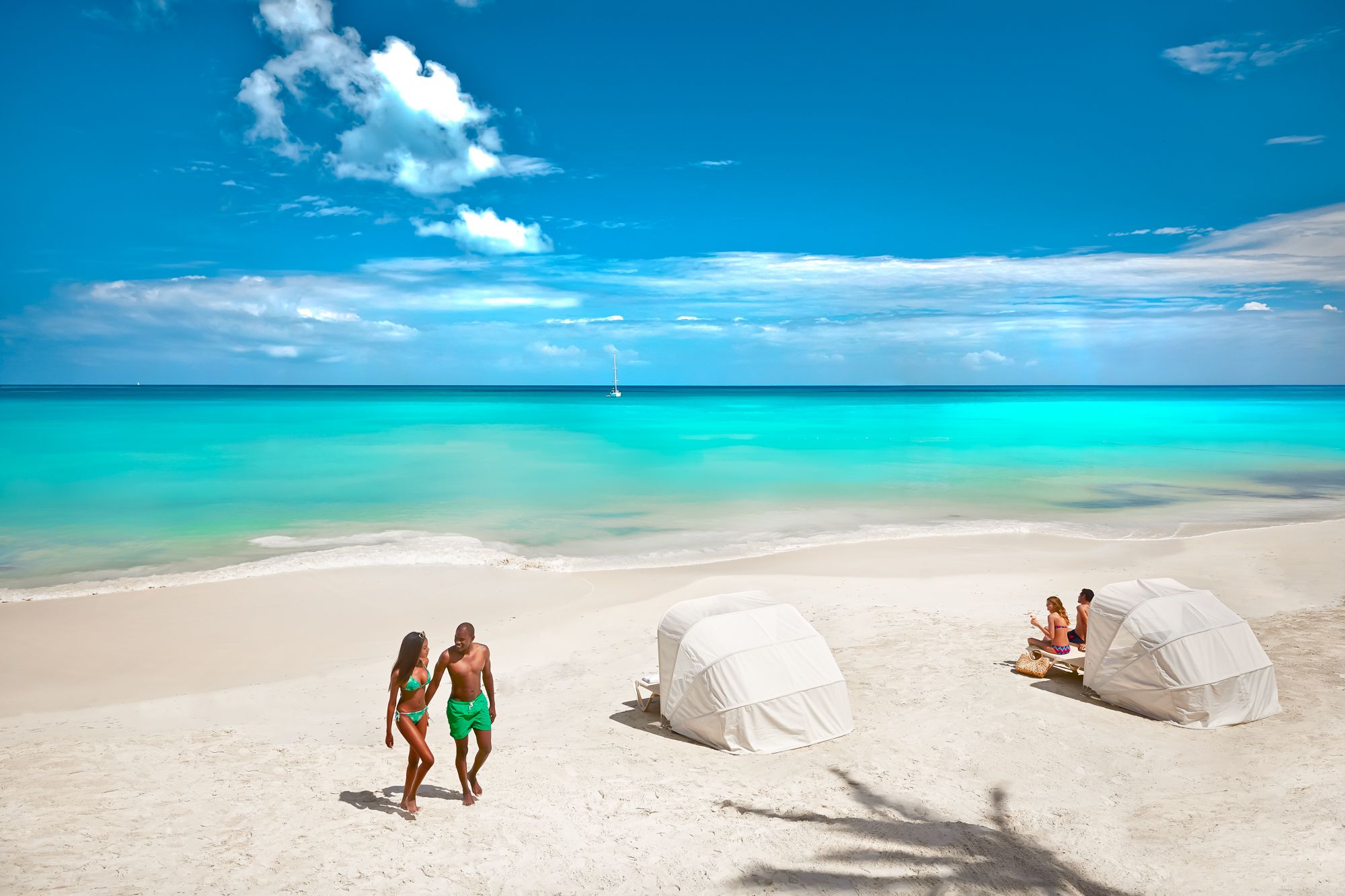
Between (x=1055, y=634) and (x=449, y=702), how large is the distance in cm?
939

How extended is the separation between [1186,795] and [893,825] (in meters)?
3.38

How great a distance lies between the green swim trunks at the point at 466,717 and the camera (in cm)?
806

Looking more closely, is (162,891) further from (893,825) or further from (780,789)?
(893,825)

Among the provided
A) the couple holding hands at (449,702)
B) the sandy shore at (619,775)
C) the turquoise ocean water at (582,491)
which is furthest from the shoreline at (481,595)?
the couple holding hands at (449,702)

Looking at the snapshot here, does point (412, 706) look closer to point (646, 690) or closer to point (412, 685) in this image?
point (412, 685)

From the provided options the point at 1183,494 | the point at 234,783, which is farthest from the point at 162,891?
the point at 1183,494

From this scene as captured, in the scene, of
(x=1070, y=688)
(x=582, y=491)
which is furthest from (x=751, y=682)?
(x=582, y=491)

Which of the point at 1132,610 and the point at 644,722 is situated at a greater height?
the point at 1132,610

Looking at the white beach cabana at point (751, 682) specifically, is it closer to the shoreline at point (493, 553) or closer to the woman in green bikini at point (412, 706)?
the woman in green bikini at point (412, 706)

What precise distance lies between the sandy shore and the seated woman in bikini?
2.25 ft

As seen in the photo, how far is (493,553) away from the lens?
76.9ft

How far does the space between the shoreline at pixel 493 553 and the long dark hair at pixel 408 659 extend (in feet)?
43.8

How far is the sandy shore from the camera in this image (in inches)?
284

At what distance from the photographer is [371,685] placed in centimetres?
1301
